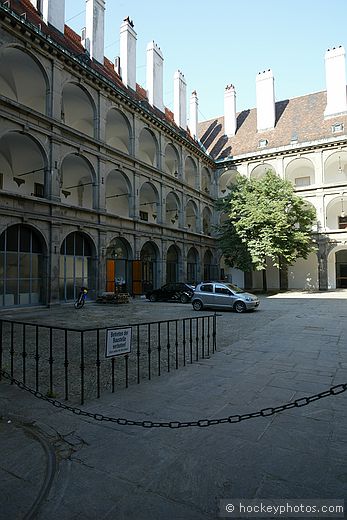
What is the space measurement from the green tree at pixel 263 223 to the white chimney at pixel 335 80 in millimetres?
12662

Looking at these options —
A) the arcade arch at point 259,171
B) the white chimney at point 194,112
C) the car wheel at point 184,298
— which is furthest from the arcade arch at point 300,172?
the car wheel at point 184,298

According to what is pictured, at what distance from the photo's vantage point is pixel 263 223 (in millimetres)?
29156

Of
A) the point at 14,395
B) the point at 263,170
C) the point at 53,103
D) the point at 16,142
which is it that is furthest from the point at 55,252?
the point at 263,170

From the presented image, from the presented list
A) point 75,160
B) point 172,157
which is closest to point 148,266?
point 75,160

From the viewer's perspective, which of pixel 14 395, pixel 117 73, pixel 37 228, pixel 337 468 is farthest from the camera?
pixel 117 73

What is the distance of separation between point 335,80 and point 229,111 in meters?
12.0

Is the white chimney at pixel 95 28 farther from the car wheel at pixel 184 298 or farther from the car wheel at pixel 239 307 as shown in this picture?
the car wheel at pixel 239 307

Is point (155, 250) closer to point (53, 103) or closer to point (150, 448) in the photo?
point (53, 103)

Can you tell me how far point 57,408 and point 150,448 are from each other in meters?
1.84

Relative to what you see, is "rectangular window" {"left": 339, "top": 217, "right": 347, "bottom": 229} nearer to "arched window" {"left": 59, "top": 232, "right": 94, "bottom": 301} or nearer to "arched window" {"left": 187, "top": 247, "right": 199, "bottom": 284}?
"arched window" {"left": 187, "top": 247, "right": 199, "bottom": 284}

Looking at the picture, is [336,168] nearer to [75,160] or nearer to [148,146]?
[148,146]

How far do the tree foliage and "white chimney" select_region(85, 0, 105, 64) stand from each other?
53.0ft

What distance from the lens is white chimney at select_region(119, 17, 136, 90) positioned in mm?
27422

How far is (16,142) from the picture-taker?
19953mm
